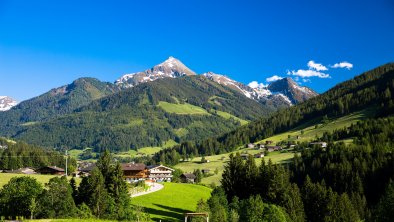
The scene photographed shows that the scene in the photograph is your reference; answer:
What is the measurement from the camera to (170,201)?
106m

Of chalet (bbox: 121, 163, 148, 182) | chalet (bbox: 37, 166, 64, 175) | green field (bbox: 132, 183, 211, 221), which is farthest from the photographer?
chalet (bbox: 121, 163, 148, 182)

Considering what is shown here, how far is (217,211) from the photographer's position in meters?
74.2

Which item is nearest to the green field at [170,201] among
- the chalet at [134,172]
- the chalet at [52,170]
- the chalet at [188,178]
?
the chalet at [188,178]

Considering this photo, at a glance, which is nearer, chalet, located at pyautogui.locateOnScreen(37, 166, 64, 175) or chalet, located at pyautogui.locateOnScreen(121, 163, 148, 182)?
chalet, located at pyautogui.locateOnScreen(37, 166, 64, 175)

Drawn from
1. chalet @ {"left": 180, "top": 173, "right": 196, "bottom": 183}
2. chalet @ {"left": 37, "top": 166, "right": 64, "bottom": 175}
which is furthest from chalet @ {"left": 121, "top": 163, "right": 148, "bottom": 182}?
chalet @ {"left": 37, "top": 166, "right": 64, "bottom": 175}

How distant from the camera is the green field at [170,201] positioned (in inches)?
3503

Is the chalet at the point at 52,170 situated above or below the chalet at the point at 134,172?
above

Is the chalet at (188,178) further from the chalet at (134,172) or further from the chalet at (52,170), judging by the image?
the chalet at (52,170)

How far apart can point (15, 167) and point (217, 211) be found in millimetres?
149813

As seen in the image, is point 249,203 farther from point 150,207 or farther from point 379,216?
point 150,207

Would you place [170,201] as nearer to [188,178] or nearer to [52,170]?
[52,170]

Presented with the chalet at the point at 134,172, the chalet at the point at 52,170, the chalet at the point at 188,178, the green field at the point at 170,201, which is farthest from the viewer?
the chalet at the point at 188,178

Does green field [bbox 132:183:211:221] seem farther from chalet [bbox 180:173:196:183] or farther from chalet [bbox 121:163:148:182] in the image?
chalet [bbox 121:163:148:182]

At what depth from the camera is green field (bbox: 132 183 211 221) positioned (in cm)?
8897
